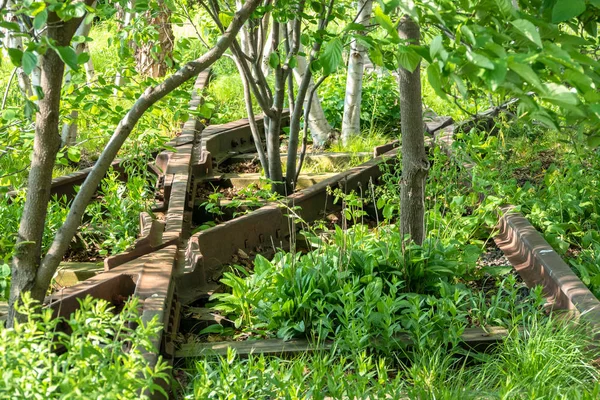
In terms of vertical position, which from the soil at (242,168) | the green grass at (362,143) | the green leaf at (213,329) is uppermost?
the green grass at (362,143)

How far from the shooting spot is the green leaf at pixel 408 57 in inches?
107

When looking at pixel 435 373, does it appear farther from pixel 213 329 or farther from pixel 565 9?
pixel 565 9

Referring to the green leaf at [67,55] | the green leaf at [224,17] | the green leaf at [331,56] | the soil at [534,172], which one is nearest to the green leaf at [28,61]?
the green leaf at [67,55]

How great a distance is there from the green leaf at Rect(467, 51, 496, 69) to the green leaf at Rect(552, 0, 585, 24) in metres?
0.49

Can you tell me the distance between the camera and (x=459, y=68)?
2447mm

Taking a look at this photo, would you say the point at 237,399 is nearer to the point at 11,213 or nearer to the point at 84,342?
the point at 84,342

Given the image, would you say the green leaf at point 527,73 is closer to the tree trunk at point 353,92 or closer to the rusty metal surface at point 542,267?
the rusty metal surface at point 542,267

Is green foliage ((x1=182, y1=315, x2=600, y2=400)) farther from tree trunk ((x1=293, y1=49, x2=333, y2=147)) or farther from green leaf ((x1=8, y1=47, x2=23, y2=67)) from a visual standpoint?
tree trunk ((x1=293, y1=49, x2=333, y2=147))

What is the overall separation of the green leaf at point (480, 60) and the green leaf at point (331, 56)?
3.92 feet

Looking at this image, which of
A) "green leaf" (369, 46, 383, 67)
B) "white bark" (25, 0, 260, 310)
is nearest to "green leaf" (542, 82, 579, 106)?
"green leaf" (369, 46, 383, 67)

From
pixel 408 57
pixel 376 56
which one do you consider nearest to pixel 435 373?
pixel 376 56

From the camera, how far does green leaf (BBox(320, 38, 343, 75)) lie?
3.43 metres

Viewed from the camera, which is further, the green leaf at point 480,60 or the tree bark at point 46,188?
the tree bark at point 46,188

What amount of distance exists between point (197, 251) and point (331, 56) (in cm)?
242
